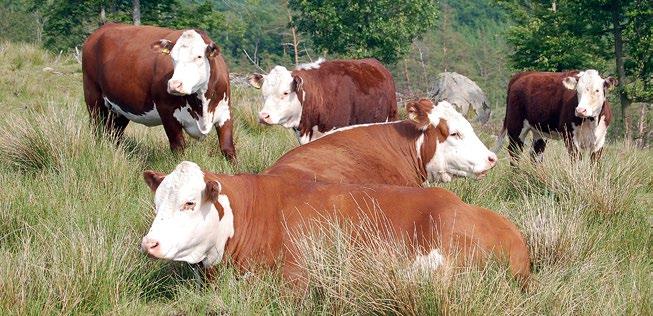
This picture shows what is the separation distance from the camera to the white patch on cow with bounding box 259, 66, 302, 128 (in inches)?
401

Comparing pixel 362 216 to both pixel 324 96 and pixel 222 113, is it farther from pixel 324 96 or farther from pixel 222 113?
pixel 324 96

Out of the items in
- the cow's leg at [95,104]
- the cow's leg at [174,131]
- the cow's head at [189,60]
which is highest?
the cow's head at [189,60]

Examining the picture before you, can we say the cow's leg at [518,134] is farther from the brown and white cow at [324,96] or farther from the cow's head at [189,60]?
the cow's head at [189,60]

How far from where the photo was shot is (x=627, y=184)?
322 inches

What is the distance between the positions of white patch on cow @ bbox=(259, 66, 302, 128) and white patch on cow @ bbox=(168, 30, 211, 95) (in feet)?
3.90

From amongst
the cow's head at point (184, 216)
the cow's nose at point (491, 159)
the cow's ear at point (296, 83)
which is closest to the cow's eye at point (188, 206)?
the cow's head at point (184, 216)

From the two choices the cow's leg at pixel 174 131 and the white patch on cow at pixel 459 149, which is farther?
the cow's leg at pixel 174 131

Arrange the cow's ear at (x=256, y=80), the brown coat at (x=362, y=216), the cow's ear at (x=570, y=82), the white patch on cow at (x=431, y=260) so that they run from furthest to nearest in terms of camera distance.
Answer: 1. the cow's ear at (x=570, y=82)
2. the cow's ear at (x=256, y=80)
3. the brown coat at (x=362, y=216)
4. the white patch on cow at (x=431, y=260)

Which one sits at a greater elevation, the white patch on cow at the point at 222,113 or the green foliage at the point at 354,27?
the white patch on cow at the point at 222,113

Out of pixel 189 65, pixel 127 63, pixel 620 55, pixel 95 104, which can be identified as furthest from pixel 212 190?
pixel 620 55

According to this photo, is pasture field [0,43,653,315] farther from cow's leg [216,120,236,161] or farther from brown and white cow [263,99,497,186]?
brown and white cow [263,99,497,186]

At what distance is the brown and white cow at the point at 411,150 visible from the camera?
6934 mm

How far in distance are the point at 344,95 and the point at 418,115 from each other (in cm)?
366

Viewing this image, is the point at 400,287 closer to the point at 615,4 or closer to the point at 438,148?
the point at 438,148
